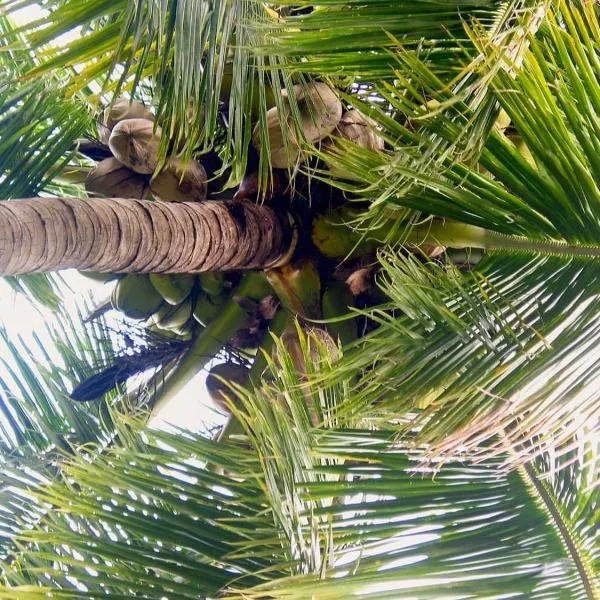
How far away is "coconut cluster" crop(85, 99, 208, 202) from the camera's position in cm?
235

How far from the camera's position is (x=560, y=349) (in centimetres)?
133

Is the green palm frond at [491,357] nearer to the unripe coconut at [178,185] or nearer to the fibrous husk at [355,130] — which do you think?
the fibrous husk at [355,130]

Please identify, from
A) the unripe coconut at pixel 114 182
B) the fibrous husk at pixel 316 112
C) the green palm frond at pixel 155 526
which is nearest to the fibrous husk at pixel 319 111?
the fibrous husk at pixel 316 112

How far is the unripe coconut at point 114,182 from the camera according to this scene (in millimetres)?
2430

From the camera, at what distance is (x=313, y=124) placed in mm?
2141

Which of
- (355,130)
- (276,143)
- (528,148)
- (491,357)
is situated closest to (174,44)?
(276,143)

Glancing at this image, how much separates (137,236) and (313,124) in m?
0.59

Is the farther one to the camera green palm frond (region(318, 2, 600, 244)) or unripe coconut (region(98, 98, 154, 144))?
unripe coconut (region(98, 98, 154, 144))

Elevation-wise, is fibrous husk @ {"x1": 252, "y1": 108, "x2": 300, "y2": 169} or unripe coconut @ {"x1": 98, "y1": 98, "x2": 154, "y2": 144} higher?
unripe coconut @ {"x1": 98, "y1": 98, "x2": 154, "y2": 144}

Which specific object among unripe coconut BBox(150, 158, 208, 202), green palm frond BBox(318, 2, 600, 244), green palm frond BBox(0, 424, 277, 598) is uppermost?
unripe coconut BBox(150, 158, 208, 202)

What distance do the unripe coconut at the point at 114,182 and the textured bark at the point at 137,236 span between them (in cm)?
38

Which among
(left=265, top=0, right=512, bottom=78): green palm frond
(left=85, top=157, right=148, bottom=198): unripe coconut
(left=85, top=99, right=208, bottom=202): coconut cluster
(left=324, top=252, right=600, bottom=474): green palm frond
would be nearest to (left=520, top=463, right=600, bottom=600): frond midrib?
(left=324, top=252, right=600, bottom=474): green palm frond

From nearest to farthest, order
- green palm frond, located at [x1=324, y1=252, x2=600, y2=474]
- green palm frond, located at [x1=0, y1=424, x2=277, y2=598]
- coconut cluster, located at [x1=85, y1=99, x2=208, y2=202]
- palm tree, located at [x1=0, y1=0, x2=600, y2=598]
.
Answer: green palm frond, located at [x1=324, y1=252, x2=600, y2=474], palm tree, located at [x1=0, y1=0, x2=600, y2=598], green palm frond, located at [x1=0, y1=424, x2=277, y2=598], coconut cluster, located at [x1=85, y1=99, x2=208, y2=202]

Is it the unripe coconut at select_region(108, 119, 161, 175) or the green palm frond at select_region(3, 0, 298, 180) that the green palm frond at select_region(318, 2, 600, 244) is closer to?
the green palm frond at select_region(3, 0, 298, 180)
